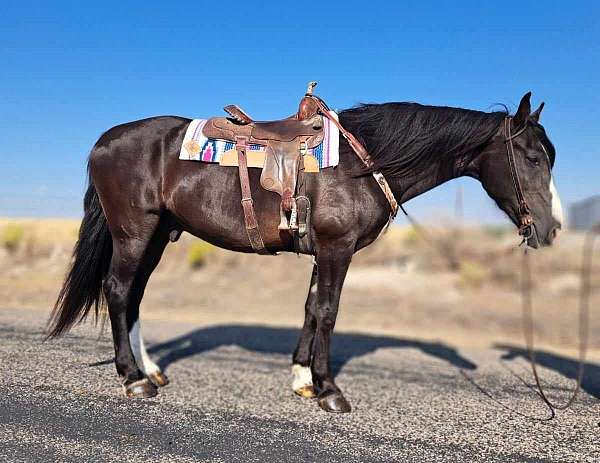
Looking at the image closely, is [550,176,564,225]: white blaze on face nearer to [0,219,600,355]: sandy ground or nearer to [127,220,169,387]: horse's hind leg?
[127,220,169,387]: horse's hind leg

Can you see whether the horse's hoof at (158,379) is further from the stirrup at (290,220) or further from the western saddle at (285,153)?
the stirrup at (290,220)

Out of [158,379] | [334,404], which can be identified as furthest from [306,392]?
[158,379]

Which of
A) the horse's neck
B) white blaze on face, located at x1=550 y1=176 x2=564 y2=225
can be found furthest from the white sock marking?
white blaze on face, located at x1=550 y1=176 x2=564 y2=225

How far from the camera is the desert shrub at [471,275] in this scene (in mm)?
17703

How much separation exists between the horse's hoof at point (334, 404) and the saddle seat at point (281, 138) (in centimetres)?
150

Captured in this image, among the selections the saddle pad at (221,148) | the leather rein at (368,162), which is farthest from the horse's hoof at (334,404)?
the saddle pad at (221,148)

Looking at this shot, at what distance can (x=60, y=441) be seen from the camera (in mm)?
3254

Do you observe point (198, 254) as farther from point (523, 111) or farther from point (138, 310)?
point (523, 111)

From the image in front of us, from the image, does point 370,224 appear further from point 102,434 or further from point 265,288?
point 265,288

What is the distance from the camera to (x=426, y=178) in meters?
4.57

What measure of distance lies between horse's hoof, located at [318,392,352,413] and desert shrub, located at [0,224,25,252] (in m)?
22.0

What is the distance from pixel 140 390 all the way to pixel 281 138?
100 inches

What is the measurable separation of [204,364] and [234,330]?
2711 mm

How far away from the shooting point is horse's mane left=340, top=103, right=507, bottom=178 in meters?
4.38
